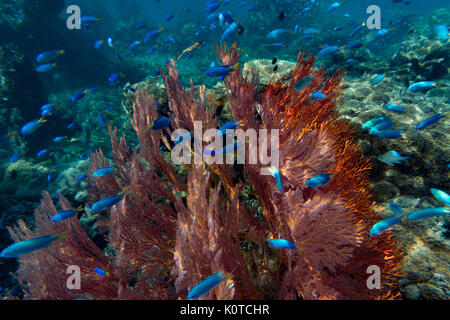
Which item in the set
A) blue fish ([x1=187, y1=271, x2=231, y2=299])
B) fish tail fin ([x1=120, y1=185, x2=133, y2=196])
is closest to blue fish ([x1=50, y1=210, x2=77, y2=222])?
fish tail fin ([x1=120, y1=185, x2=133, y2=196])

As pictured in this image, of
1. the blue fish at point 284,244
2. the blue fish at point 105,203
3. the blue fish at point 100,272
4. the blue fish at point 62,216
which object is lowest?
the blue fish at point 100,272

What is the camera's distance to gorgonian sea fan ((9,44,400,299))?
2.03 meters

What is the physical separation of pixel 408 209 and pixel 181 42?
22.8 metres

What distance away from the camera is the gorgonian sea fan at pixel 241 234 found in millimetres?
2027

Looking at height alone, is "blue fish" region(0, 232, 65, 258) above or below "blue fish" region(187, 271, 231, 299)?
above

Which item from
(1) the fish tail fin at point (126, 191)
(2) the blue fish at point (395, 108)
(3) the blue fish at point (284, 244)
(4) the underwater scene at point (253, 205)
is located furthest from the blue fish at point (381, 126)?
(1) the fish tail fin at point (126, 191)

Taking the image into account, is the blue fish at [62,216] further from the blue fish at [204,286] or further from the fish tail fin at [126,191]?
the blue fish at [204,286]

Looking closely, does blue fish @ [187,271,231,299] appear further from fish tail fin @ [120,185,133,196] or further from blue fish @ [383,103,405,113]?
blue fish @ [383,103,405,113]

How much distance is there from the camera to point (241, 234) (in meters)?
2.64

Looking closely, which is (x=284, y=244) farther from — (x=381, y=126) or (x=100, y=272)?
(x=381, y=126)

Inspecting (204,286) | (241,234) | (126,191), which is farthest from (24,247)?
(241,234)

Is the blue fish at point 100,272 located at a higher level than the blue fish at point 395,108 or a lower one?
lower

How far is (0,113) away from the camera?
395 inches

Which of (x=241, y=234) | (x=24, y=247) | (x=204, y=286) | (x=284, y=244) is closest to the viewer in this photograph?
(x=204, y=286)
